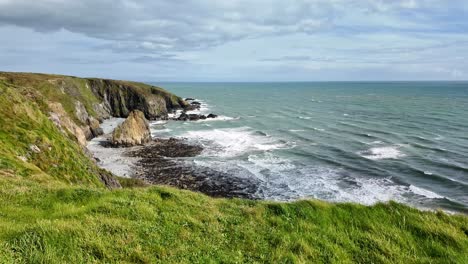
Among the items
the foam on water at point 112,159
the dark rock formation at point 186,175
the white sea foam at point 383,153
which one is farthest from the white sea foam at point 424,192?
the foam on water at point 112,159

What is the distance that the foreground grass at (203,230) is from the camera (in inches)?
381

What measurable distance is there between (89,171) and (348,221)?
24.4 m

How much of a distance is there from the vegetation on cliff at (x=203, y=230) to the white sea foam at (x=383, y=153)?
39236mm

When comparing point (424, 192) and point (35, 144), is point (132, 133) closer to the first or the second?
point (35, 144)

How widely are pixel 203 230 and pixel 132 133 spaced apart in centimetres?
5776

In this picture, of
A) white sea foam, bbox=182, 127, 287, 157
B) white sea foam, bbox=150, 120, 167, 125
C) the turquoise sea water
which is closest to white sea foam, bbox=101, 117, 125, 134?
white sea foam, bbox=150, 120, 167, 125

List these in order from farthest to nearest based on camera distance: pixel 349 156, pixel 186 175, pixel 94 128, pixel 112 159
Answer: pixel 94 128 < pixel 112 159 < pixel 349 156 < pixel 186 175

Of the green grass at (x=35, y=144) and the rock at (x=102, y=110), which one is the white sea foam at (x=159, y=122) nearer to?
the rock at (x=102, y=110)

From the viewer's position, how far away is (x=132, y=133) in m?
66.8

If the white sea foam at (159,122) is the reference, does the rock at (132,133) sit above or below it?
above

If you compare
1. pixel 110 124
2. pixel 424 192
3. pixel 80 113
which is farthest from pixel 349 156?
pixel 110 124

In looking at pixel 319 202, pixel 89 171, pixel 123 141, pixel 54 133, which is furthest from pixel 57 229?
pixel 123 141

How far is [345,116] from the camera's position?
326 feet

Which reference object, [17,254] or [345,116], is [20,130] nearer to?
[17,254]
